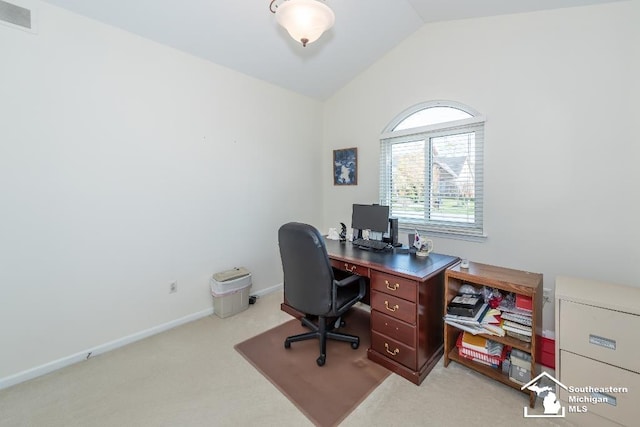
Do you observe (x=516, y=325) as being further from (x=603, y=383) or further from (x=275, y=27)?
(x=275, y=27)

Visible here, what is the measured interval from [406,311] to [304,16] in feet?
6.52

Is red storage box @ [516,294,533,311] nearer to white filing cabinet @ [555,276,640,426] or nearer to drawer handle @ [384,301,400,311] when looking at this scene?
white filing cabinet @ [555,276,640,426]

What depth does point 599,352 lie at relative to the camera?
1.45 metres

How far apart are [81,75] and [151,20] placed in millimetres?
687

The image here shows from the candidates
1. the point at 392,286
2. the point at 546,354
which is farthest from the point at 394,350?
the point at 546,354

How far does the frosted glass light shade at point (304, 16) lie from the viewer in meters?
1.56

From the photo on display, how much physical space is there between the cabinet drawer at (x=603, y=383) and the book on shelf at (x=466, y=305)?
498 mm

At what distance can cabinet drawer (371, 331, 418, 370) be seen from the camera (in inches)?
74.7

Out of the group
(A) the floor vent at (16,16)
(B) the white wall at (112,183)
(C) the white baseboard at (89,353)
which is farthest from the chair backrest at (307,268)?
(A) the floor vent at (16,16)

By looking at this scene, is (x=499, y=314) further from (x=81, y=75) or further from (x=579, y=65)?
(x=81, y=75)

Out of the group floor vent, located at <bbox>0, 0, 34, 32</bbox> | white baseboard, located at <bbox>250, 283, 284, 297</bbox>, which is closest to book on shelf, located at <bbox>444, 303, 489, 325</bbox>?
white baseboard, located at <bbox>250, 283, 284, 297</bbox>

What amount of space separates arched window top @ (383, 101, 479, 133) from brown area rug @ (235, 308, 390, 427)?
2.16m

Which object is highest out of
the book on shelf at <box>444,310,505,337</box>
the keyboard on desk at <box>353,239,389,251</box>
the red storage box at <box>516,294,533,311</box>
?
the keyboard on desk at <box>353,239,389,251</box>

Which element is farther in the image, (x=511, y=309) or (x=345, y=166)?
(x=345, y=166)
